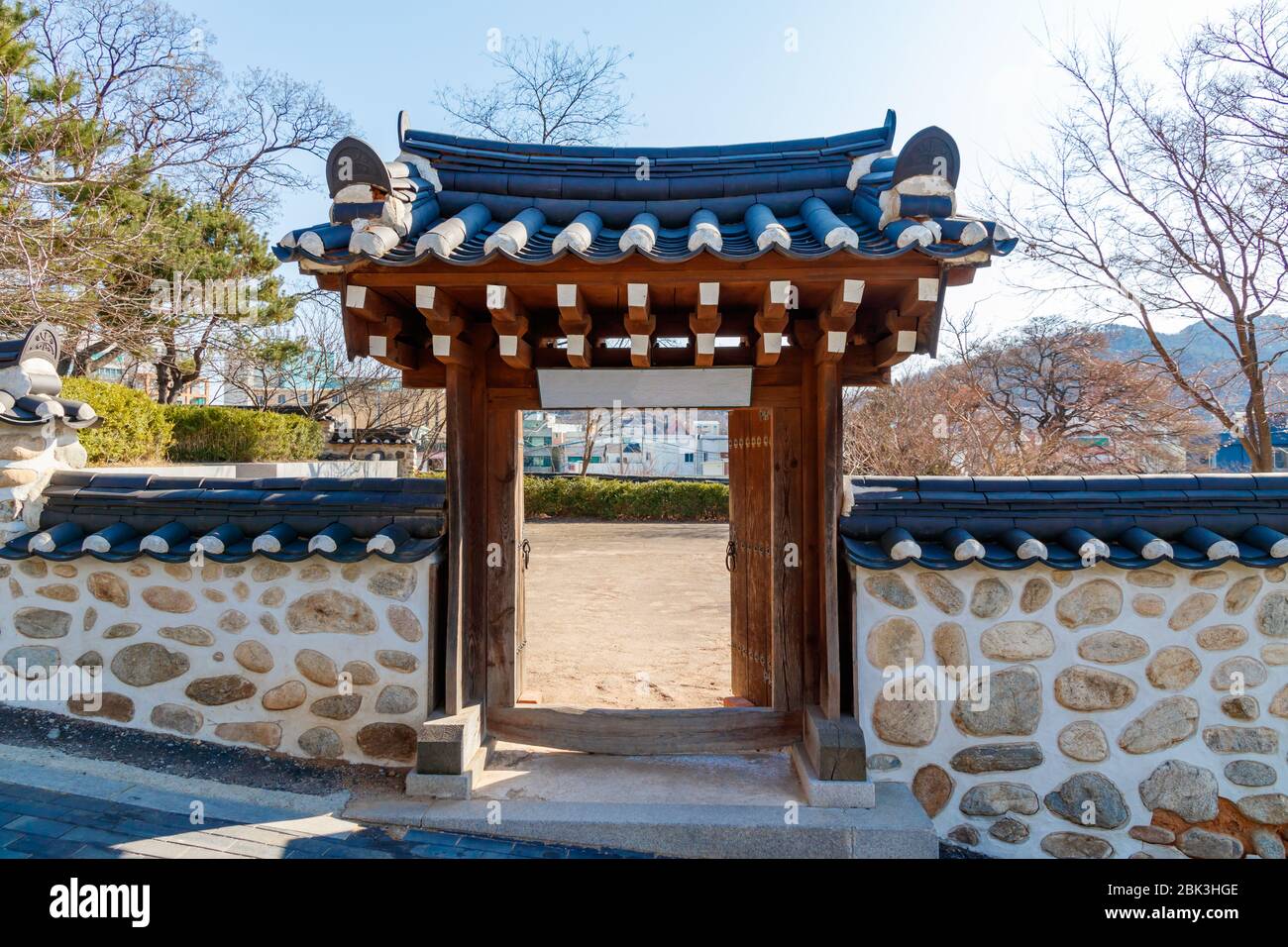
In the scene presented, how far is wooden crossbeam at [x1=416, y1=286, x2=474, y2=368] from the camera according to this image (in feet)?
9.78

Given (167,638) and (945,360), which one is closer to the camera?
(167,638)

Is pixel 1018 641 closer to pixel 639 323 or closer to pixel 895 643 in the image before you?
pixel 895 643

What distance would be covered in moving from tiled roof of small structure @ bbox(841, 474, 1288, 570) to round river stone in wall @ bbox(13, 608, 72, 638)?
4.23 metres

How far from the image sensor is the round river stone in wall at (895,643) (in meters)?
3.34

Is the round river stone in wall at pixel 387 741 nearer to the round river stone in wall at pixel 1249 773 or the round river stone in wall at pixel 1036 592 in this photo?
the round river stone in wall at pixel 1036 592

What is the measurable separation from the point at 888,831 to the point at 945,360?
11.8m

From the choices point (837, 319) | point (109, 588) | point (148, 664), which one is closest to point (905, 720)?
point (837, 319)

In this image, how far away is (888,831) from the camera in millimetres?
2973

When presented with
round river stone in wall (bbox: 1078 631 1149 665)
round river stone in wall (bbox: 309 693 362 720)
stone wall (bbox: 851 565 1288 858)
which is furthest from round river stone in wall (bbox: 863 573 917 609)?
round river stone in wall (bbox: 309 693 362 720)

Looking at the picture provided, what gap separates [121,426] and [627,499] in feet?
42.3

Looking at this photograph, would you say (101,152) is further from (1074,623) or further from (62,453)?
(1074,623)

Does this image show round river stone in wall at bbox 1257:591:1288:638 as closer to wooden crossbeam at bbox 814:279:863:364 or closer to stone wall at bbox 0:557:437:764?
wooden crossbeam at bbox 814:279:863:364

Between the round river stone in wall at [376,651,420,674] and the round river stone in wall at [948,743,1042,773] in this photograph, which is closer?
the round river stone in wall at [948,743,1042,773]
